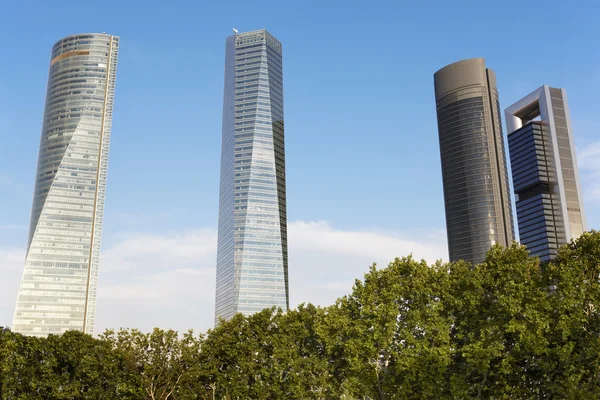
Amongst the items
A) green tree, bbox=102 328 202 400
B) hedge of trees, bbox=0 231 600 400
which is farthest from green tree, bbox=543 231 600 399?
green tree, bbox=102 328 202 400

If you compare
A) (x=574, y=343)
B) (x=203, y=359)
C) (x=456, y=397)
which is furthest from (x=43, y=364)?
(x=574, y=343)

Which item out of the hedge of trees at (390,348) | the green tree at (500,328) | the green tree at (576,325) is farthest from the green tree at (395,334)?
the green tree at (576,325)

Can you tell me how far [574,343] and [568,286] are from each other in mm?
4550

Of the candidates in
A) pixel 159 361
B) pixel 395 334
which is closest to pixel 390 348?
pixel 395 334

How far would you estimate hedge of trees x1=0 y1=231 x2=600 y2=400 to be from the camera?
152ft

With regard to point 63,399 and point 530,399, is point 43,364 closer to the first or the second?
point 63,399

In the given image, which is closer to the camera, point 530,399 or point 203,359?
point 530,399

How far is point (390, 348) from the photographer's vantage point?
5209cm

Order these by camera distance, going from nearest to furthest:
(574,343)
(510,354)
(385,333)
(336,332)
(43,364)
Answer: (574,343)
(510,354)
(385,333)
(336,332)
(43,364)

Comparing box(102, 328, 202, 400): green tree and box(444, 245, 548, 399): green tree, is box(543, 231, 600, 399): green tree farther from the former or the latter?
box(102, 328, 202, 400): green tree

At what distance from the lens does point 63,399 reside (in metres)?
59.9

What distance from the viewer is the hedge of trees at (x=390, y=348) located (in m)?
46.4

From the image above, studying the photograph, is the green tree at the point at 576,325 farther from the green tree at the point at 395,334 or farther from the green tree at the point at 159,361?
the green tree at the point at 159,361

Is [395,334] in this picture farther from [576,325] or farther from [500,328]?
[576,325]
